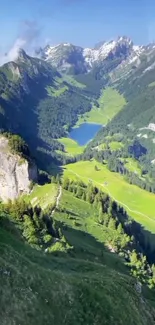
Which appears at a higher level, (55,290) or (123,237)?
(123,237)

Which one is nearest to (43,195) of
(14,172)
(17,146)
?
(14,172)

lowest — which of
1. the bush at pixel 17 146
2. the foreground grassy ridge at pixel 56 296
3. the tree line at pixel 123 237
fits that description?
the foreground grassy ridge at pixel 56 296

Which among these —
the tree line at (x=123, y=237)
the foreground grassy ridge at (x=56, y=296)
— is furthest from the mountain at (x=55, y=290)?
the tree line at (x=123, y=237)

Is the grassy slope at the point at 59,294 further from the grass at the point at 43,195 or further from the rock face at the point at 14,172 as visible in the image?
the rock face at the point at 14,172

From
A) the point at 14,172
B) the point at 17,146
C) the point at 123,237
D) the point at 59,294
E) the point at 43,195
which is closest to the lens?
the point at 59,294

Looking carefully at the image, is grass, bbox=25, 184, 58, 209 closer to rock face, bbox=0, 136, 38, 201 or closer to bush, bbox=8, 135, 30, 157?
rock face, bbox=0, 136, 38, 201

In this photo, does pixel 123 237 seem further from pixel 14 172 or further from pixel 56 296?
pixel 56 296
